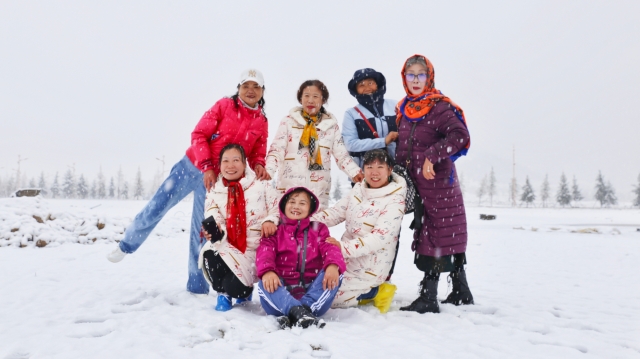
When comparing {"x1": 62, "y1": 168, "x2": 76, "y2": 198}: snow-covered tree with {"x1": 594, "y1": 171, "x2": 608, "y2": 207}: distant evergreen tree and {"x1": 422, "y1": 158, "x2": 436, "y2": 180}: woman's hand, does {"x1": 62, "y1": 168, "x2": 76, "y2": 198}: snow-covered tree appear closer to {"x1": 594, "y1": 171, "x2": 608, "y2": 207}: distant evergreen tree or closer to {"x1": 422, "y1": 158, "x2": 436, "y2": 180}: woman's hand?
{"x1": 422, "y1": 158, "x2": 436, "y2": 180}: woman's hand

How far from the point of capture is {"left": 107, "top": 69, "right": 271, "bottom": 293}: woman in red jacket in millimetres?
4043

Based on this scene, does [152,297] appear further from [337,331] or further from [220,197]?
[337,331]

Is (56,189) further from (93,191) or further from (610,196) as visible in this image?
(610,196)

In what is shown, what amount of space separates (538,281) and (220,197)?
5.30 meters

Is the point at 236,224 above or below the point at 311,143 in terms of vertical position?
below

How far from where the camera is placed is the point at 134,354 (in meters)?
2.33

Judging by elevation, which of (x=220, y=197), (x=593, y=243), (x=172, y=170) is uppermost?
(x=172, y=170)

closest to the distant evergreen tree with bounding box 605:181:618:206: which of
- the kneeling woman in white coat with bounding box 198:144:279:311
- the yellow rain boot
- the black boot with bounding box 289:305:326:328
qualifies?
the yellow rain boot

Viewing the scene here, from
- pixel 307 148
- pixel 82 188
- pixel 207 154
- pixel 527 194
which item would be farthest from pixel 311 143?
pixel 82 188

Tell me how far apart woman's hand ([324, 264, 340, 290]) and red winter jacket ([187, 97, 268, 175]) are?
1.67 metres

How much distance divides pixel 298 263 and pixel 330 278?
17.0 inches

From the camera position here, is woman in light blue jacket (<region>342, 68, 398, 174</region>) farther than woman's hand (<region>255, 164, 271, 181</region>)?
Yes

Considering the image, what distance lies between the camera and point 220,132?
4.11m

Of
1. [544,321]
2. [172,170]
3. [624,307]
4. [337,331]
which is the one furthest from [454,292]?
[172,170]
